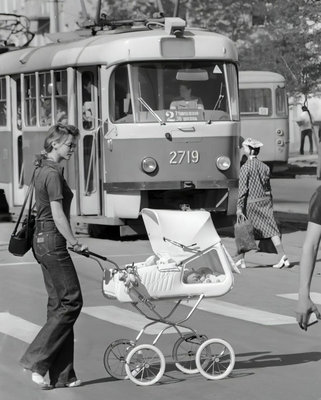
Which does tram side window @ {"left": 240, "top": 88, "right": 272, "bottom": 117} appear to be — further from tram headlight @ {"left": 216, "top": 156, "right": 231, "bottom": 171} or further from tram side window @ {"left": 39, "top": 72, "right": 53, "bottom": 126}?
tram headlight @ {"left": 216, "top": 156, "right": 231, "bottom": 171}

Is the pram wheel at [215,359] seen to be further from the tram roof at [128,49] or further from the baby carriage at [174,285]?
the tram roof at [128,49]

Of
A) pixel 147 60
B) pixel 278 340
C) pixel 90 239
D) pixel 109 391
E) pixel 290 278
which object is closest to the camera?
pixel 109 391

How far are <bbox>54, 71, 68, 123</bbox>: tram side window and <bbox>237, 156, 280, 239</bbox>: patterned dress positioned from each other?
4.78 metres

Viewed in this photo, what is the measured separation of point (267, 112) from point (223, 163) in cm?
1723

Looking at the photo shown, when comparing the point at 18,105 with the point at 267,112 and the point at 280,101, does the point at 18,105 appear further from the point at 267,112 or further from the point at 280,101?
the point at 280,101

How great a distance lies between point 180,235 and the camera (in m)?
8.94

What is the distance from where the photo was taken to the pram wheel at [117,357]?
867 cm

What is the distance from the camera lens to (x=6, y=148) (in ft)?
73.0

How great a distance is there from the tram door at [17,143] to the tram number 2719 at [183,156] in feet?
13.6

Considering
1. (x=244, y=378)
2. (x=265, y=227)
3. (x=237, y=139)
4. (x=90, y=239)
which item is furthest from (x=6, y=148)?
(x=244, y=378)

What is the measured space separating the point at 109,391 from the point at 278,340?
7.72ft

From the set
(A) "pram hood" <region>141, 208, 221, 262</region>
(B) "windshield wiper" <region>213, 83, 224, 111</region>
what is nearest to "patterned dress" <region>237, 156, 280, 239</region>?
(B) "windshield wiper" <region>213, 83, 224, 111</region>

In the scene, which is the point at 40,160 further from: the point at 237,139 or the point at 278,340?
the point at 237,139

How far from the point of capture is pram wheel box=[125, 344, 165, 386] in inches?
336
